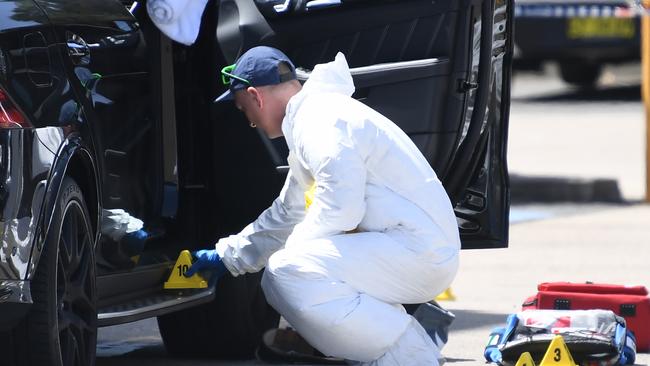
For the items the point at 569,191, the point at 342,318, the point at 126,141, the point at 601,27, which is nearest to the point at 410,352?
the point at 342,318

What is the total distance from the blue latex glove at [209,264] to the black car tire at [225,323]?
0.54 meters

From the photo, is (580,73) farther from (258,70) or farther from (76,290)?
(76,290)

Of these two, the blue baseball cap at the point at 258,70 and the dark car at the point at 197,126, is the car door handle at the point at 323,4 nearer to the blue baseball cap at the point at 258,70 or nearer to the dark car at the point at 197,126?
the dark car at the point at 197,126

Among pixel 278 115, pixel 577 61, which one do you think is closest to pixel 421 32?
pixel 278 115

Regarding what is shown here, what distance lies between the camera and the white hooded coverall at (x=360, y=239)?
4.76 metres

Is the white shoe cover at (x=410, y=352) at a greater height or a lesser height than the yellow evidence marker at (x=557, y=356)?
greater

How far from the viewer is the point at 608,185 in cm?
1239

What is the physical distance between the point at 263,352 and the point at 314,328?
45.0 inches

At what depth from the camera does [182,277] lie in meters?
5.37

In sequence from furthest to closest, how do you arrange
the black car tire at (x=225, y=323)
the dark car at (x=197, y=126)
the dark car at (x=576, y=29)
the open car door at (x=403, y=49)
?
the dark car at (x=576, y=29), the black car tire at (x=225, y=323), the open car door at (x=403, y=49), the dark car at (x=197, y=126)

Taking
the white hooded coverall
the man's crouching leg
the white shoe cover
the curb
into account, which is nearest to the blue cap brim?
the white hooded coverall

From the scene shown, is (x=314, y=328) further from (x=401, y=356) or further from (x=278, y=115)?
(x=278, y=115)

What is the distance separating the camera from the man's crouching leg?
4.80 meters

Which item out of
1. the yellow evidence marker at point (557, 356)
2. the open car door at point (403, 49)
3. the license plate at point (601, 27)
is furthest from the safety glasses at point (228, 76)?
the license plate at point (601, 27)
